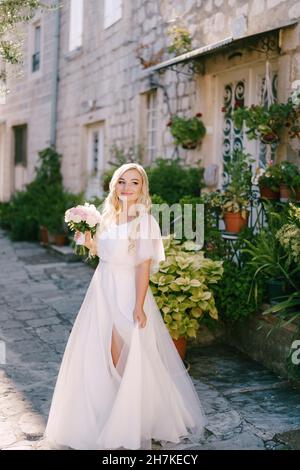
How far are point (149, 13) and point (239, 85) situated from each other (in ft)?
9.15

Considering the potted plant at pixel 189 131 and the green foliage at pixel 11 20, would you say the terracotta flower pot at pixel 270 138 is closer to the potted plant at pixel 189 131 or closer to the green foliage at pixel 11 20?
the potted plant at pixel 189 131

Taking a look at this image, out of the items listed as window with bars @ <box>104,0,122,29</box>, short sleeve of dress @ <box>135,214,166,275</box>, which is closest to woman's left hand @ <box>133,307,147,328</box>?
short sleeve of dress @ <box>135,214,166,275</box>

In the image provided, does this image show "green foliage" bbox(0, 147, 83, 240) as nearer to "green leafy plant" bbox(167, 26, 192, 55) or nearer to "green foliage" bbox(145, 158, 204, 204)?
"green foliage" bbox(145, 158, 204, 204)

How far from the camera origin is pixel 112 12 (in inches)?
419

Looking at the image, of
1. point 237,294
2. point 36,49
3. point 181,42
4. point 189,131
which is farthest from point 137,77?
point 36,49

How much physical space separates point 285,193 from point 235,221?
568mm

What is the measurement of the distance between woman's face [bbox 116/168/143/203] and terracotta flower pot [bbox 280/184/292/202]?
8.19 feet

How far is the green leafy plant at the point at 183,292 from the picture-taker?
464 centimetres


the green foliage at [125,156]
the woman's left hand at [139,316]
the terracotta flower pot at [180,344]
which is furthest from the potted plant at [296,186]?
the green foliage at [125,156]

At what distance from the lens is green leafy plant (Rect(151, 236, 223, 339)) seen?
15.2 feet

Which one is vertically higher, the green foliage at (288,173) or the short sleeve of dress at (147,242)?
the green foliage at (288,173)

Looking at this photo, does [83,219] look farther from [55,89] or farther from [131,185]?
[55,89]

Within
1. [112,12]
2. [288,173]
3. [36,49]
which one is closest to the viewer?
[288,173]

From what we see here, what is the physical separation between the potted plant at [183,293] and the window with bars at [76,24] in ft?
28.1
